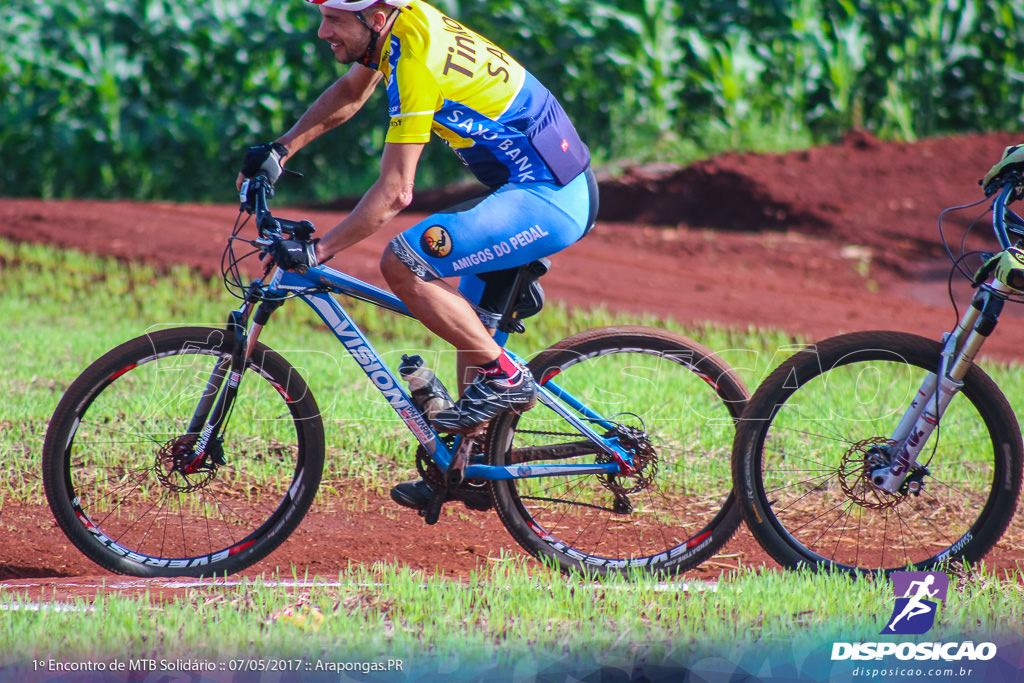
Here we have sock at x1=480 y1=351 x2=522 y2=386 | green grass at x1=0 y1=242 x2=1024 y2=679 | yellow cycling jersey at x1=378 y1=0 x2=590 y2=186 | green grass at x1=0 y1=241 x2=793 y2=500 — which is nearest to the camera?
green grass at x1=0 y1=242 x2=1024 y2=679

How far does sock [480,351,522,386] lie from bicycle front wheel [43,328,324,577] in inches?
28.7

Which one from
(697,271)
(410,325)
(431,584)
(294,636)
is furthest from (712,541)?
(697,271)

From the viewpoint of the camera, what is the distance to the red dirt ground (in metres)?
4.62

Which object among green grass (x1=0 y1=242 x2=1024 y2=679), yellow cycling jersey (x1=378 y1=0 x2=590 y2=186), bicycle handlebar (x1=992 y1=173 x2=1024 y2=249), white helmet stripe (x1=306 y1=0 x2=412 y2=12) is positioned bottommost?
green grass (x1=0 y1=242 x2=1024 y2=679)

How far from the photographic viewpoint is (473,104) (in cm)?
383

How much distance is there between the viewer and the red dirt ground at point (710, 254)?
4.62 meters

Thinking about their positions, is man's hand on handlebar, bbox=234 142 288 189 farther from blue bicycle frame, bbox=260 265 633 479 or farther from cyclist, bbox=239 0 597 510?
blue bicycle frame, bbox=260 265 633 479

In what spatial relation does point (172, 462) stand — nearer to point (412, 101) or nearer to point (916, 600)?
point (412, 101)

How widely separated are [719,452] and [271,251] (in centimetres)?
260

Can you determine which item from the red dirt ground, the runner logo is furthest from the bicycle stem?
the red dirt ground

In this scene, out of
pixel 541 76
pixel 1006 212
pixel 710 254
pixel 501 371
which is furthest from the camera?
pixel 541 76

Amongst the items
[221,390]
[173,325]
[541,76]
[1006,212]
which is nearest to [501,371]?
[221,390]

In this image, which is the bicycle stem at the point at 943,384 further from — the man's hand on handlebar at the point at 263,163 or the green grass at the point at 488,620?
the man's hand on handlebar at the point at 263,163

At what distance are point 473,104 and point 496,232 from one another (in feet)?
1.57
